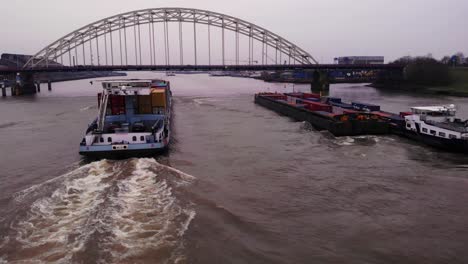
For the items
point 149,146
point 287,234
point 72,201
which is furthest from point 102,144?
point 287,234

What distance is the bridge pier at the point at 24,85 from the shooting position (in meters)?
81.7

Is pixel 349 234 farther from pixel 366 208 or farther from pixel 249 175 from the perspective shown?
pixel 249 175

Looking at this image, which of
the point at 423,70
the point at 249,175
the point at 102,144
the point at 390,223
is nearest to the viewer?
the point at 390,223

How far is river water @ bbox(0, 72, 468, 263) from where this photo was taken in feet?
34.2

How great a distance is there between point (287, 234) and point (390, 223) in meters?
3.78

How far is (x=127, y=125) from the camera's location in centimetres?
2452

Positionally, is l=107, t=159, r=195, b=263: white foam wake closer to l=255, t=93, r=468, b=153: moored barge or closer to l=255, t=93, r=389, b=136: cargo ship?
l=255, t=93, r=389, b=136: cargo ship

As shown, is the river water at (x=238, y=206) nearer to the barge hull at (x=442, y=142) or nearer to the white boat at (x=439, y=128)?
the barge hull at (x=442, y=142)

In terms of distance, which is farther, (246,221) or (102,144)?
(102,144)

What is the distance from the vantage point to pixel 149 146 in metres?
20.5

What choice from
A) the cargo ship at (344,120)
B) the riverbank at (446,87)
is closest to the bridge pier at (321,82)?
the riverbank at (446,87)

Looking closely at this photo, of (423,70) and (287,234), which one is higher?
(423,70)

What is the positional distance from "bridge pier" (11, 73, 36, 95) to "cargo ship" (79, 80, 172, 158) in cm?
6692

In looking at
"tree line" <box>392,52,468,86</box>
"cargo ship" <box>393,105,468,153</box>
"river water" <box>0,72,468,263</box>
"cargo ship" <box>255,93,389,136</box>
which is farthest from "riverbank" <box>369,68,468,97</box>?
"river water" <box>0,72,468,263</box>
